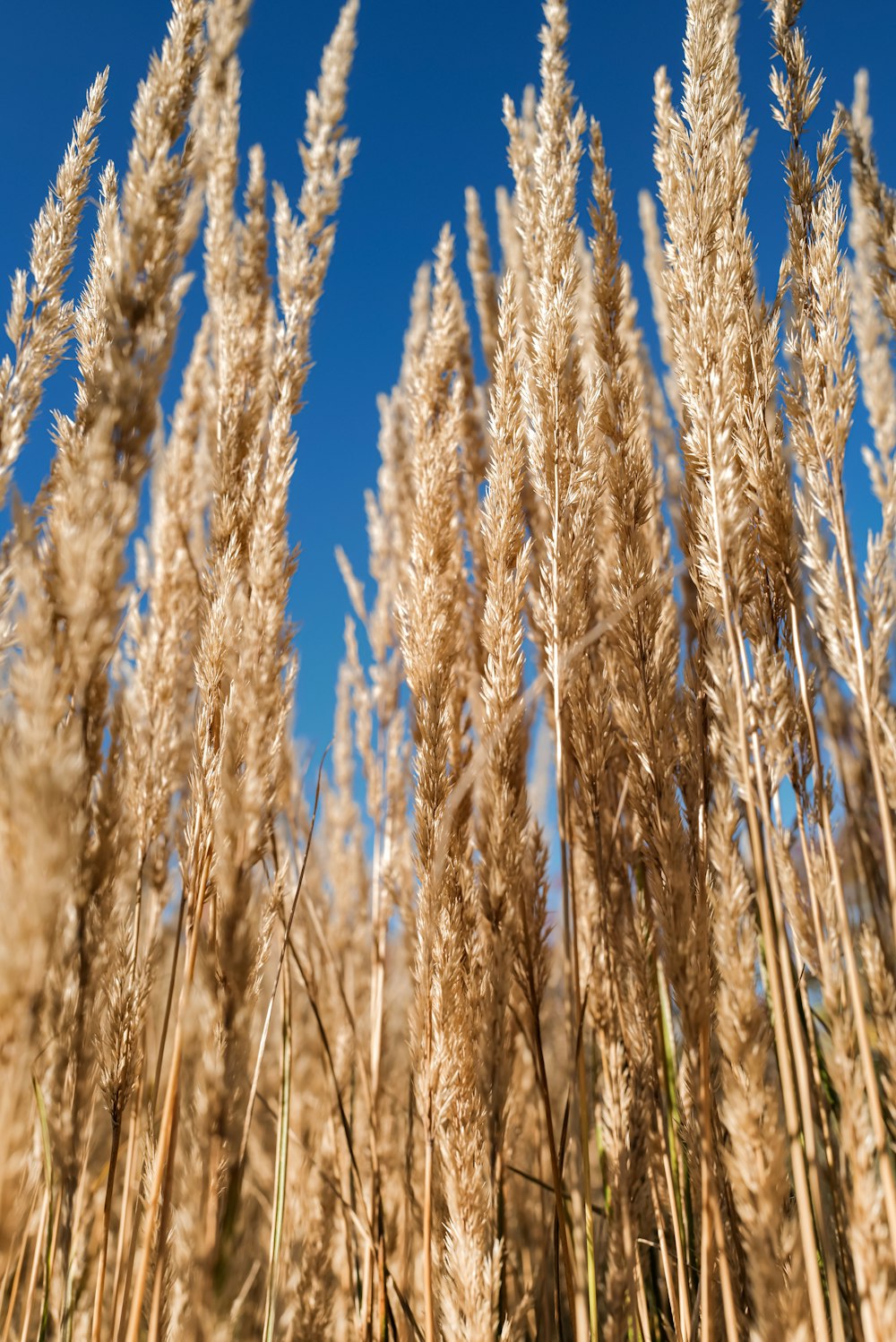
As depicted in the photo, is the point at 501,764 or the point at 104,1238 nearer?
the point at 104,1238

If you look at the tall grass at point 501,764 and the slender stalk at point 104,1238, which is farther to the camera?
the slender stalk at point 104,1238

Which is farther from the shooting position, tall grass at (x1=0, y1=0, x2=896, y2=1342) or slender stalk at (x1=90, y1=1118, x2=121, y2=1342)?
slender stalk at (x1=90, y1=1118, x2=121, y2=1342)

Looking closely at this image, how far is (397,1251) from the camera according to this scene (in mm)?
2311

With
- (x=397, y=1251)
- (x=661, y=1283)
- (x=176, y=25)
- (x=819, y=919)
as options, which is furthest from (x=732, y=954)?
(x=176, y=25)

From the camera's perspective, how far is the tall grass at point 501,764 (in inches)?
44.8

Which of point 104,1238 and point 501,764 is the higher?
point 501,764

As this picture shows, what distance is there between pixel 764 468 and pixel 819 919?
0.80 metres

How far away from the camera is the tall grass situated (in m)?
1.14

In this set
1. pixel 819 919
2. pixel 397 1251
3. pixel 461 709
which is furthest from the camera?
pixel 397 1251

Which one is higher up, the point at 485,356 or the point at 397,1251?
the point at 485,356

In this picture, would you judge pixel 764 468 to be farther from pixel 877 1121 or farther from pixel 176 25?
pixel 176 25

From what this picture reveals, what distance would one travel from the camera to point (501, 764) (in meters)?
1.58

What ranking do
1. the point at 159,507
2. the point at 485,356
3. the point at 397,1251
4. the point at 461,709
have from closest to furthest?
the point at 461,709 → the point at 397,1251 → the point at 485,356 → the point at 159,507

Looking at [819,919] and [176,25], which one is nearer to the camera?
[819,919]
